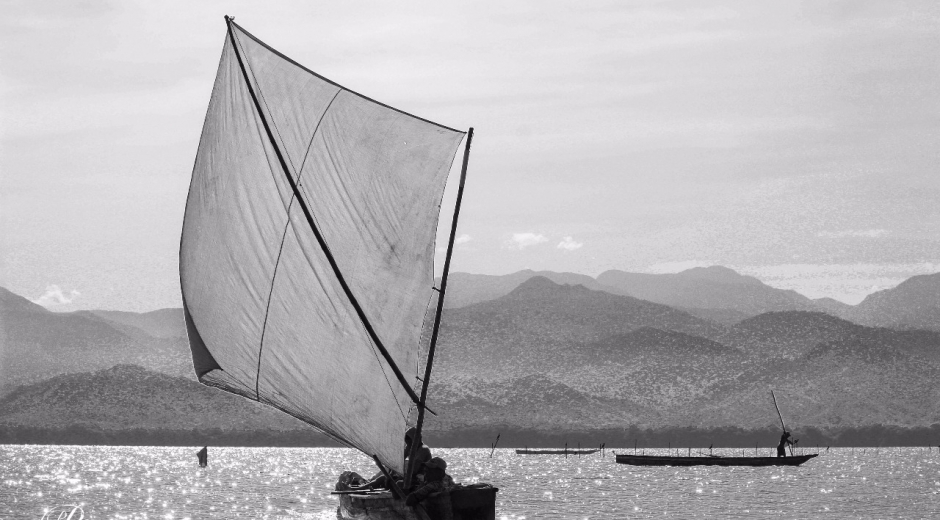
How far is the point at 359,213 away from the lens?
98.7 feet

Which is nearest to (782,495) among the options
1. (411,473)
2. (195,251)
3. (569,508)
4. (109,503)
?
(569,508)

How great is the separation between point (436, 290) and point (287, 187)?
4.47m

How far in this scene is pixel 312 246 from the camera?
2950 cm

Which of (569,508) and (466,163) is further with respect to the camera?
(569,508)

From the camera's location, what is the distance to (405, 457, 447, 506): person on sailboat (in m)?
31.8

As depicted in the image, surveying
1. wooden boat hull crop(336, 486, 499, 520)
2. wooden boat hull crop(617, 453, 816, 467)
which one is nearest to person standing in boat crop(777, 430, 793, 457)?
wooden boat hull crop(617, 453, 816, 467)

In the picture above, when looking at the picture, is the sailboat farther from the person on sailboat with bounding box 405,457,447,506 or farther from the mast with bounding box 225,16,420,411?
the person on sailboat with bounding box 405,457,447,506

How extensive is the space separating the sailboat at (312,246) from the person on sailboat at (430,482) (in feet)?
4.77

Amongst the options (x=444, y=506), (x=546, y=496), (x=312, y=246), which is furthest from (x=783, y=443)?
(x=312, y=246)

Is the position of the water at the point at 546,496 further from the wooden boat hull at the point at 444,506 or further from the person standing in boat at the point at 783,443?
the wooden boat hull at the point at 444,506

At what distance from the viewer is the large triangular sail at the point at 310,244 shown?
28.8 metres

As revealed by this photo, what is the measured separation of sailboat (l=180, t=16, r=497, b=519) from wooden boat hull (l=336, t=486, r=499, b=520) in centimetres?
190

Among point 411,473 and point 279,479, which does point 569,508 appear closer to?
point 411,473

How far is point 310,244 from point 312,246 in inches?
2.7
